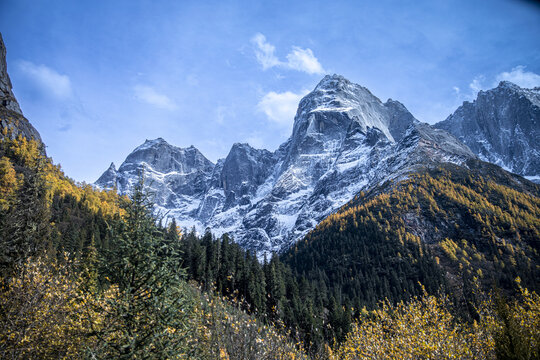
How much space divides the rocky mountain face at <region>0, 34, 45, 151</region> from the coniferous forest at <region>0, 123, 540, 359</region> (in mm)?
7062

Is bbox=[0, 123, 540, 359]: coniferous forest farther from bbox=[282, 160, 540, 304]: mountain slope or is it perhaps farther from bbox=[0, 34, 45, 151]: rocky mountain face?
bbox=[0, 34, 45, 151]: rocky mountain face

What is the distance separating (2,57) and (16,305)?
163 metres

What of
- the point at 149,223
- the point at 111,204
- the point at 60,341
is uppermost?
the point at 111,204

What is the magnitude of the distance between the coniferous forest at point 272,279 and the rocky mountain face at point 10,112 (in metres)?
7.06

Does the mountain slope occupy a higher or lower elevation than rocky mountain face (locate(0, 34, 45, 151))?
lower

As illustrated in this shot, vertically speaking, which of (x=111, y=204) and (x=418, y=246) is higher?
(x=111, y=204)

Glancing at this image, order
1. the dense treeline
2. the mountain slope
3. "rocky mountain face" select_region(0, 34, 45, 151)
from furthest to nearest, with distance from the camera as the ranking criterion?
the mountain slope, "rocky mountain face" select_region(0, 34, 45, 151), the dense treeline

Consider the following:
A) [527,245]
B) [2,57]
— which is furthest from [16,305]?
[527,245]

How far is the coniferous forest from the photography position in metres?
10.0

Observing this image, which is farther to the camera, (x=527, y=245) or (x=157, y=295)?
(x=527, y=245)

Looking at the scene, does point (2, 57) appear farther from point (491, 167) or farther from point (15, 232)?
point (491, 167)

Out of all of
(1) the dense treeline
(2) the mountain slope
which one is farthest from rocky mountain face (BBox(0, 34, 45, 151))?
(2) the mountain slope

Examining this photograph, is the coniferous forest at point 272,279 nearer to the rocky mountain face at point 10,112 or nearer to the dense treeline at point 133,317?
the dense treeline at point 133,317

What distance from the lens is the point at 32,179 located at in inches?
862
